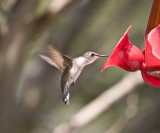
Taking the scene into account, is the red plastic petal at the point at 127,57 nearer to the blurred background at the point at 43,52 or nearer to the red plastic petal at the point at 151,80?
the red plastic petal at the point at 151,80

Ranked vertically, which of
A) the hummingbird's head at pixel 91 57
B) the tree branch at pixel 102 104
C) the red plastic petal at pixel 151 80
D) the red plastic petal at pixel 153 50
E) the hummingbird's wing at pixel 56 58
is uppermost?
the hummingbird's wing at pixel 56 58

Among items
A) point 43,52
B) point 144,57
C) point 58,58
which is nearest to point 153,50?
point 144,57

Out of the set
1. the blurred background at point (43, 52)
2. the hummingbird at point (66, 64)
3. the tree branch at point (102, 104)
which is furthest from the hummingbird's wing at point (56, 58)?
the tree branch at point (102, 104)

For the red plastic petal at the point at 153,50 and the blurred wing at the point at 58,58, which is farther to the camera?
the blurred wing at the point at 58,58

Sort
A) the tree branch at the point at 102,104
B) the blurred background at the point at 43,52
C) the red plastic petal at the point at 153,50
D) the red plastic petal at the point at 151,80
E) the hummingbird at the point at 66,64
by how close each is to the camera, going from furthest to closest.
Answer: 1. the tree branch at the point at 102,104
2. the blurred background at the point at 43,52
3. the hummingbird at the point at 66,64
4. the red plastic petal at the point at 151,80
5. the red plastic petal at the point at 153,50

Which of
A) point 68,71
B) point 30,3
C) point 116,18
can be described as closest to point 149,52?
point 68,71
